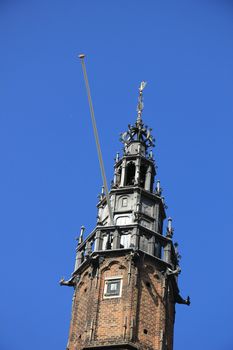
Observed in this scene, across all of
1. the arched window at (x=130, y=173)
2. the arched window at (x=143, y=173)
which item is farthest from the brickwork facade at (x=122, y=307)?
the arched window at (x=143, y=173)

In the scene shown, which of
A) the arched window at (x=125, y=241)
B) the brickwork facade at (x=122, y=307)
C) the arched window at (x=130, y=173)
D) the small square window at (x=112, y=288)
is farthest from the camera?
the arched window at (x=130, y=173)

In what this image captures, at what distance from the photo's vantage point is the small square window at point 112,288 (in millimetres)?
51688

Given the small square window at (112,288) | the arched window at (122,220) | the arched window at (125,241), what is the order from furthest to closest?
1. the arched window at (122,220)
2. the arched window at (125,241)
3. the small square window at (112,288)

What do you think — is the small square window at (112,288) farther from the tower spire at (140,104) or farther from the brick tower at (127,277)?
the tower spire at (140,104)

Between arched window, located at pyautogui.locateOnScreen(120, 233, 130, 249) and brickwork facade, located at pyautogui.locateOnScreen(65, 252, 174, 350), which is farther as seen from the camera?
arched window, located at pyautogui.locateOnScreen(120, 233, 130, 249)

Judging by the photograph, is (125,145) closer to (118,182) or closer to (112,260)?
(118,182)

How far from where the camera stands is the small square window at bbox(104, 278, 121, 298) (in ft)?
170

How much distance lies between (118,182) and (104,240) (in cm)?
586

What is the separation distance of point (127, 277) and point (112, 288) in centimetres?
96

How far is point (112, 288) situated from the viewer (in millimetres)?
52031

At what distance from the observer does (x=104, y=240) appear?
180 feet

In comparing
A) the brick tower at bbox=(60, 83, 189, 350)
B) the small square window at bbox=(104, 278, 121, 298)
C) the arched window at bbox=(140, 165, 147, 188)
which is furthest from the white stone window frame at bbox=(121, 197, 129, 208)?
the small square window at bbox=(104, 278, 121, 298)

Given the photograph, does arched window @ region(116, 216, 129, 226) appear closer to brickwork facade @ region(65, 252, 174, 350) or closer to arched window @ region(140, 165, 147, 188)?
brickwork facade @ region(65, 252, 174, 350)

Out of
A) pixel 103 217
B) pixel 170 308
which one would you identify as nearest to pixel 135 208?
pixel 103 217
